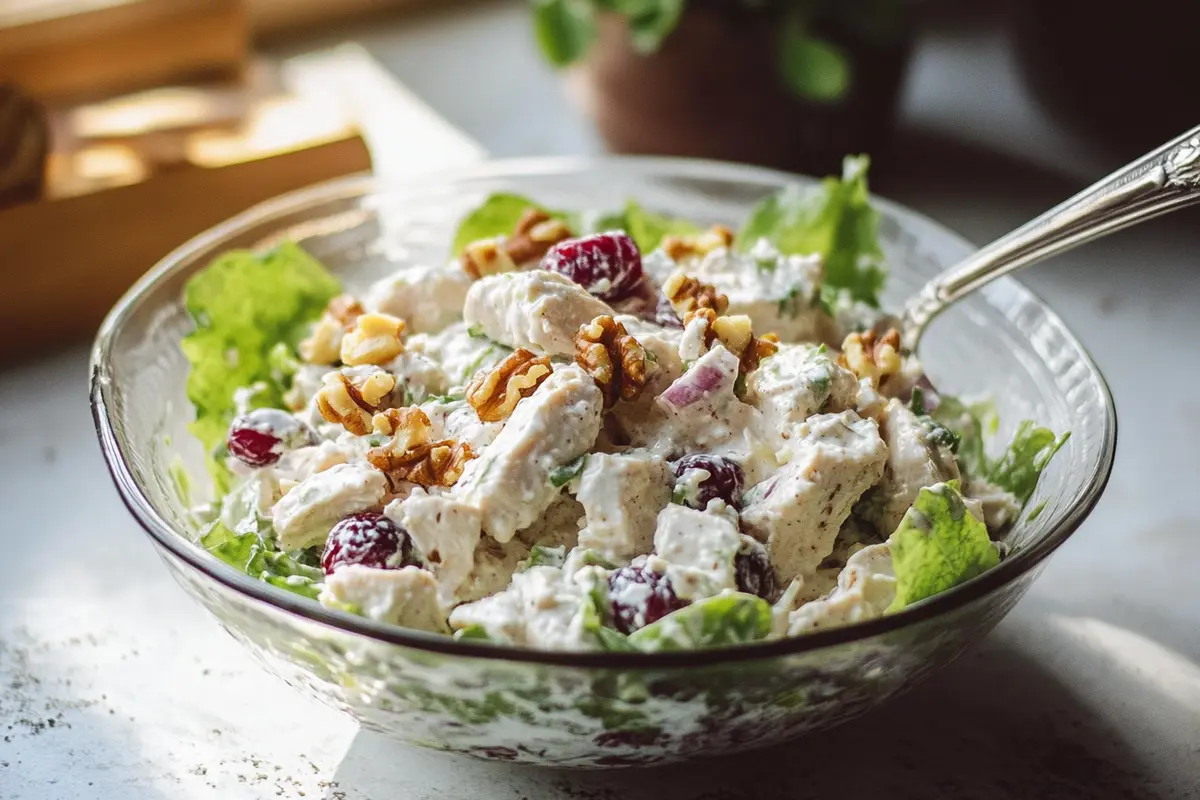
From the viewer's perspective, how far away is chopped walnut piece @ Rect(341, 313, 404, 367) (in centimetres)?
176

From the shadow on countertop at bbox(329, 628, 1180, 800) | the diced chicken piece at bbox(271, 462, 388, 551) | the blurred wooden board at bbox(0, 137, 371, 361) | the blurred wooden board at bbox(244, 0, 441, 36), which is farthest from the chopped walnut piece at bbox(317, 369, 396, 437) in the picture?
the blurred wooden board at bbox(244, 0, 441, 36)

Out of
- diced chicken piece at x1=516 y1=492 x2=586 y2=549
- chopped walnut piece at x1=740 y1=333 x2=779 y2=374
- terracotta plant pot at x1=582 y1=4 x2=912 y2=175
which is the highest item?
terracotta plant pot at x1=582 y1=4 x2=912 y2=175

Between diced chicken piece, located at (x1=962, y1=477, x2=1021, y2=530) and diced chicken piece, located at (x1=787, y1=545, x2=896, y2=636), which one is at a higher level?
diced chicken piece, located at (x1=962, y1=477, x2=1021, y2=530)

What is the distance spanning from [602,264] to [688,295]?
13cm

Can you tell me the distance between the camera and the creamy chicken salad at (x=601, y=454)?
1.40 m

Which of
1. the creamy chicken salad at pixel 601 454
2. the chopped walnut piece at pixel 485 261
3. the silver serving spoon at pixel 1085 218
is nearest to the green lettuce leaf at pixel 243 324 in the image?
the creamy chicken salad at pixel 601 454

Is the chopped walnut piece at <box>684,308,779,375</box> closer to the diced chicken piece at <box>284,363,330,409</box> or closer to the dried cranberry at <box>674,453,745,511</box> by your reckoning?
the dried cranberry at <box>674,453,745,511</box>

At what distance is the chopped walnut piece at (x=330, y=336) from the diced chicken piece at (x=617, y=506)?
0.55 m

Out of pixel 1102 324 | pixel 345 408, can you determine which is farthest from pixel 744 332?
pixel 1102 324

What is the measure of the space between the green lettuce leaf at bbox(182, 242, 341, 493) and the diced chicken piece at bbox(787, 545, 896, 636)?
0.92 meters

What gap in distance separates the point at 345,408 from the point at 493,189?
0.81 meters

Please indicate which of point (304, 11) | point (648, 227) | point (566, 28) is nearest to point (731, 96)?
point (566, 28)

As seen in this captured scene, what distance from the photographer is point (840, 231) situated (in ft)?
7.30

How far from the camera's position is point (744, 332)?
167cm
